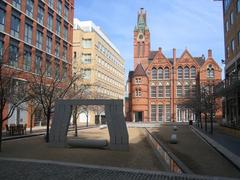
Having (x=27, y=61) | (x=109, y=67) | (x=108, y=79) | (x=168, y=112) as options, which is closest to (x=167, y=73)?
(x=168, y=112)

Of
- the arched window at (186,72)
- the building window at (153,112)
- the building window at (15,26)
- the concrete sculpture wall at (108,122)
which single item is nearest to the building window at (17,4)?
the building window at (15,26)

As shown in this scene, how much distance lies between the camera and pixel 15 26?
3753cm

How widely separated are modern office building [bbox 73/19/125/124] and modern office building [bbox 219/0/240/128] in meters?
26.6

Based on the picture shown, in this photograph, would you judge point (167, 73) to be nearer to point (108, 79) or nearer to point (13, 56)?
point (108, 79)

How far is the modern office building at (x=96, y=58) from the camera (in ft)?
231

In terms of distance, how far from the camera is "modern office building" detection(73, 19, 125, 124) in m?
70.4

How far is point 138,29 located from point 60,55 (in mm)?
40185

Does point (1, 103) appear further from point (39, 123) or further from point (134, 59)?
point (134, 59)

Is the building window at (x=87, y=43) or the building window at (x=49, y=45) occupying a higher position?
the building window at (x=87, y=43)

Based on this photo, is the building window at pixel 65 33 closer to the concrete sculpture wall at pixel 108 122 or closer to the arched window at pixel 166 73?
the arched window at pixel 166 73

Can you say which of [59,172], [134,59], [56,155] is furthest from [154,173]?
[134,59]

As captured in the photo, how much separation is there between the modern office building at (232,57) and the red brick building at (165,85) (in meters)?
33.7

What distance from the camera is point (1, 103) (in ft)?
51.7

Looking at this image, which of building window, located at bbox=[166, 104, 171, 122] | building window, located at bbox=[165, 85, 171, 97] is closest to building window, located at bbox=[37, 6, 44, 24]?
building window, located at bbox=[165, 85, 171, 97]
